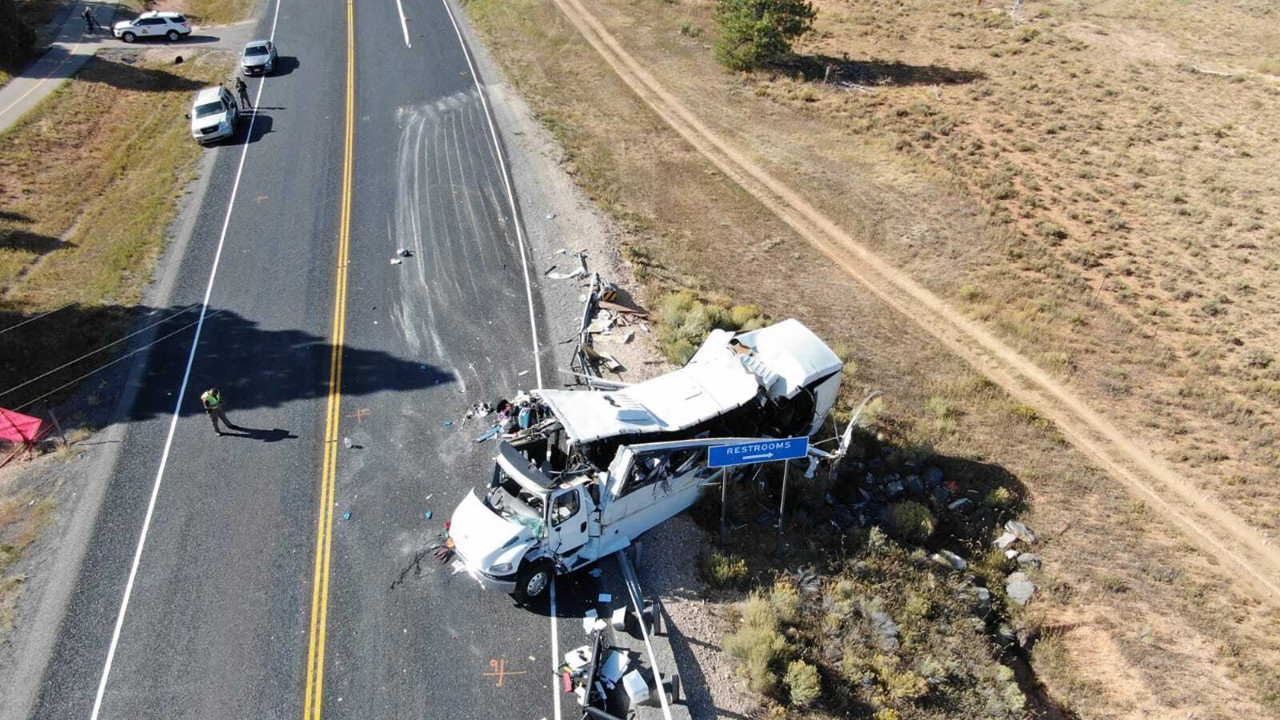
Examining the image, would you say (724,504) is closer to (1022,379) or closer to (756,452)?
(756,452)

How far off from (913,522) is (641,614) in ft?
21.0

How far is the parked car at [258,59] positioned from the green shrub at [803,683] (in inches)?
1427

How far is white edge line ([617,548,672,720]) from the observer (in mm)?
10963

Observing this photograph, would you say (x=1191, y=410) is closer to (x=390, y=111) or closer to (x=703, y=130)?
(x=703, y=130)

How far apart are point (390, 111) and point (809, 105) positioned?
20208 mm

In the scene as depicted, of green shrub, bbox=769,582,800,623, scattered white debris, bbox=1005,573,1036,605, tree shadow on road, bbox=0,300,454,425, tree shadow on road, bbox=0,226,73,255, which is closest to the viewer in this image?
green shrub, bbox=769,582,800,623

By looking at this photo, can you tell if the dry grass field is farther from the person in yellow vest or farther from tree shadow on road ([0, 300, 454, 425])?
the person in yellow vest

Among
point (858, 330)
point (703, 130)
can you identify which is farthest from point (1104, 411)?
point (703, 130)

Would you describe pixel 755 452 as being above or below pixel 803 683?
above

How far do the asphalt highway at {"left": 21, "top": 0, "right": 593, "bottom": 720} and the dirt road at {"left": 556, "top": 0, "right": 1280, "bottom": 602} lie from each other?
1033 cm

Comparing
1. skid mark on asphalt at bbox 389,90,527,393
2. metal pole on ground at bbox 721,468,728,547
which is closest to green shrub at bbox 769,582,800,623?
metal pole on ground at bbox 721,468,728,547

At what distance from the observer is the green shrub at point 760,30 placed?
3875cm

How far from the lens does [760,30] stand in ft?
127

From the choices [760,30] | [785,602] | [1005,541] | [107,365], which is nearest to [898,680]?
[785,602]
